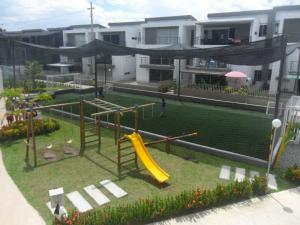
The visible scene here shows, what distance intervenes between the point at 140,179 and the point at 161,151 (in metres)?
2.49

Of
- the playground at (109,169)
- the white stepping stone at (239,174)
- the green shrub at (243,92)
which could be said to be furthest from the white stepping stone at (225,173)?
the green shrub at (243,92)

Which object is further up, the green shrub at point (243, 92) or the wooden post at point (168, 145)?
the green shrub at point (243, 92)

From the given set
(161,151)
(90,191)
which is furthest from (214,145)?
(90,191)

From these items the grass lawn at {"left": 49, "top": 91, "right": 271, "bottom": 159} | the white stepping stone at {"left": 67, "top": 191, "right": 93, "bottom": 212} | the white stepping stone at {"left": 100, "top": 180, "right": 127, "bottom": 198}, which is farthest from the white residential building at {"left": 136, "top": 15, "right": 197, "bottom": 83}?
the white stepping stone at {"left": 67, "top": 191, "right": 93, "bottom": 212}

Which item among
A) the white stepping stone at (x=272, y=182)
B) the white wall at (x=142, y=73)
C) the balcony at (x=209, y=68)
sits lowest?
the white stepping stone at (x=272, y=182)

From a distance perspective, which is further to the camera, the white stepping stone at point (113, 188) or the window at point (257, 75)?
the window at point (257, 75)

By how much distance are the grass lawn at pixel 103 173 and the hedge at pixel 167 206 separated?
3.02 ft

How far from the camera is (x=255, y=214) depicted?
23.3ft

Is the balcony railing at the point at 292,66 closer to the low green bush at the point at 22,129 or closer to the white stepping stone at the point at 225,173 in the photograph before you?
the white stepping stone at the point at 225,173

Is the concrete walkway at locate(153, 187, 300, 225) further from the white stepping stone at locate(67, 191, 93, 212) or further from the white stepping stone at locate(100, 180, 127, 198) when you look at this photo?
the white stepping stone at locate(67, 191, 93, 212)

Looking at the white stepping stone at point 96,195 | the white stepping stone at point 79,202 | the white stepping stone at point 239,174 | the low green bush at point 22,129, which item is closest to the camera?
the white stepping stone at point 79,202

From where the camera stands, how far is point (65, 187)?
27.3ft

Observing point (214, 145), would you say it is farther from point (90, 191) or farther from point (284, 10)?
point (284, 10)

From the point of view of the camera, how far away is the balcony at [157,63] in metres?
29.2
